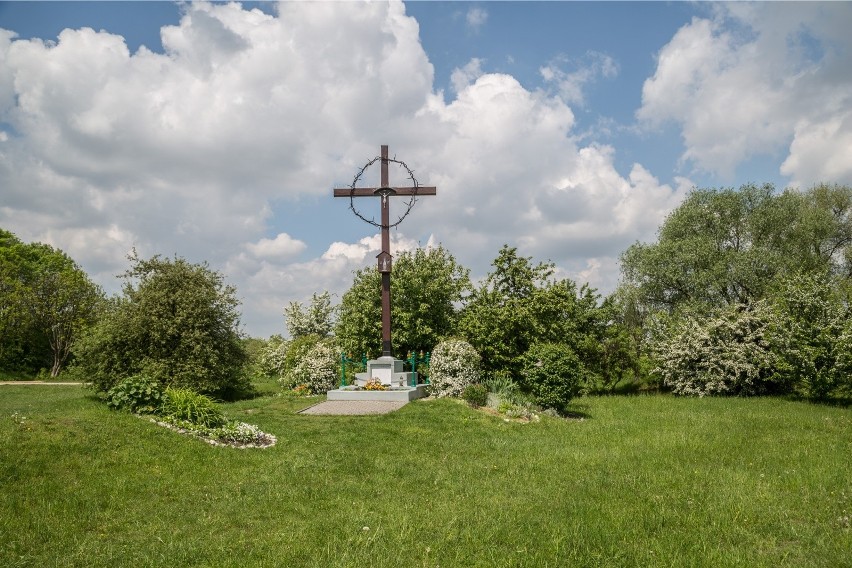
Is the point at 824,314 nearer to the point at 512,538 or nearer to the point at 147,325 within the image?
the point at 512,538

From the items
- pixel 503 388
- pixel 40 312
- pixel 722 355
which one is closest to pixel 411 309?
pixel 503 388

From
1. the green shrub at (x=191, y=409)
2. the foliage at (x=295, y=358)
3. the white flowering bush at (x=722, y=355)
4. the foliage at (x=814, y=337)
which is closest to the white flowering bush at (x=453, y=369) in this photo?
the foliage at (x=295, y=358)

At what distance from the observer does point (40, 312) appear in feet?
132

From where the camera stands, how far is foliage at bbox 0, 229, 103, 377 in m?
39.6

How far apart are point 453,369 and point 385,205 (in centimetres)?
739

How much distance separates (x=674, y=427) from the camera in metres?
15.4

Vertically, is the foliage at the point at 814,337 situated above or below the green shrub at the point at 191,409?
above

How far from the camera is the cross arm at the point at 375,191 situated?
979 inches

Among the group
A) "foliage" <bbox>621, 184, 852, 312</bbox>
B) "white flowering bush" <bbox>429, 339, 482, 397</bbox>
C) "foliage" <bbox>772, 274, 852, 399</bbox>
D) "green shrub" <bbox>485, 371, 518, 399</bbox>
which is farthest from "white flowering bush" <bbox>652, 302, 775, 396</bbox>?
"white flowering bush" <bbox>429, 339, 482, 397</bbox>

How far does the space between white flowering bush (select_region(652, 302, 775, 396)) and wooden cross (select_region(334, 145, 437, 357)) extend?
13338 mm

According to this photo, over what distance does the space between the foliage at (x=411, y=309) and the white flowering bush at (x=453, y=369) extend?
504 cm

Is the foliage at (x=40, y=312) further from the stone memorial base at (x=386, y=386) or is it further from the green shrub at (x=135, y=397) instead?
the green shrub at (x=135, y=397)

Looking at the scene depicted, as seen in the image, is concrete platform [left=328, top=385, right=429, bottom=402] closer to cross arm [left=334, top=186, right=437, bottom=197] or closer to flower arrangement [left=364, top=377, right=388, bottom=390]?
flower arrangement [left=364, top=377, right=388, bottom=390]

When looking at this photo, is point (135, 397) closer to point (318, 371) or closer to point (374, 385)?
point (374, 385)
